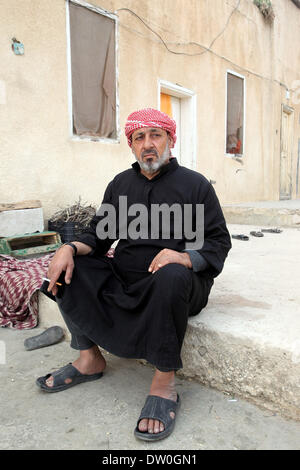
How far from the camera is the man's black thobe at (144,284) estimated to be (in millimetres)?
1632

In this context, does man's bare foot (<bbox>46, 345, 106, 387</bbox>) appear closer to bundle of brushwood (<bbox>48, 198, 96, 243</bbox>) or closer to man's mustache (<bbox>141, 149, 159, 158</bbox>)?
man's mustache (<bbox>141, 149, 159, 158</bbox>)

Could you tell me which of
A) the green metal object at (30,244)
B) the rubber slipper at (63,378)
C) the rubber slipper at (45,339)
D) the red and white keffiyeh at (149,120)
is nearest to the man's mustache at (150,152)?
the red and white keffiyeh at (149,120)

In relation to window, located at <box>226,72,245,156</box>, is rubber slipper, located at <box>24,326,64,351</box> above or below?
below

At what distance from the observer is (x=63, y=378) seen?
1950 millimetres

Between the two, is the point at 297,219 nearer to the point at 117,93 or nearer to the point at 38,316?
the point at 117,93

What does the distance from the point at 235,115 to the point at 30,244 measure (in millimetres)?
5957

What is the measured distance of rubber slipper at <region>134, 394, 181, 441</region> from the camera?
153cm

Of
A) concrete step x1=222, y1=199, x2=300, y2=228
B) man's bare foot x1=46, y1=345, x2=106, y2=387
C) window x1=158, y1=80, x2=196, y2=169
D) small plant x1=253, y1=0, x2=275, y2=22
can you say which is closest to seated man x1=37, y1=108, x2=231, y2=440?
man's bare foot x1=46, y1=345, x2=106, y2=387

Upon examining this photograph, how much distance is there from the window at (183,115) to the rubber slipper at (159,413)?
5.90 metres

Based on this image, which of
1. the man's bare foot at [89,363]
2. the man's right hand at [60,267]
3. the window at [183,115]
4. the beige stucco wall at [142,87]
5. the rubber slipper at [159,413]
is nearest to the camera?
the rubber slipper at [159,413]

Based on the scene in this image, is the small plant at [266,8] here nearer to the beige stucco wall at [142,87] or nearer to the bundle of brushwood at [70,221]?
the beige stucco wall at [142,87]

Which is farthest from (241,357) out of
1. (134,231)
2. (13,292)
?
(13,292)

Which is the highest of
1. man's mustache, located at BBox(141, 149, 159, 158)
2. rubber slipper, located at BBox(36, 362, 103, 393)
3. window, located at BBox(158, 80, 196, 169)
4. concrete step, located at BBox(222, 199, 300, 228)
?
window, located at BBox(158, 80, 196, 169)

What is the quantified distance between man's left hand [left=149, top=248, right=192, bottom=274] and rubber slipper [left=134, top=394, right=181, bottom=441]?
56 centimetres
